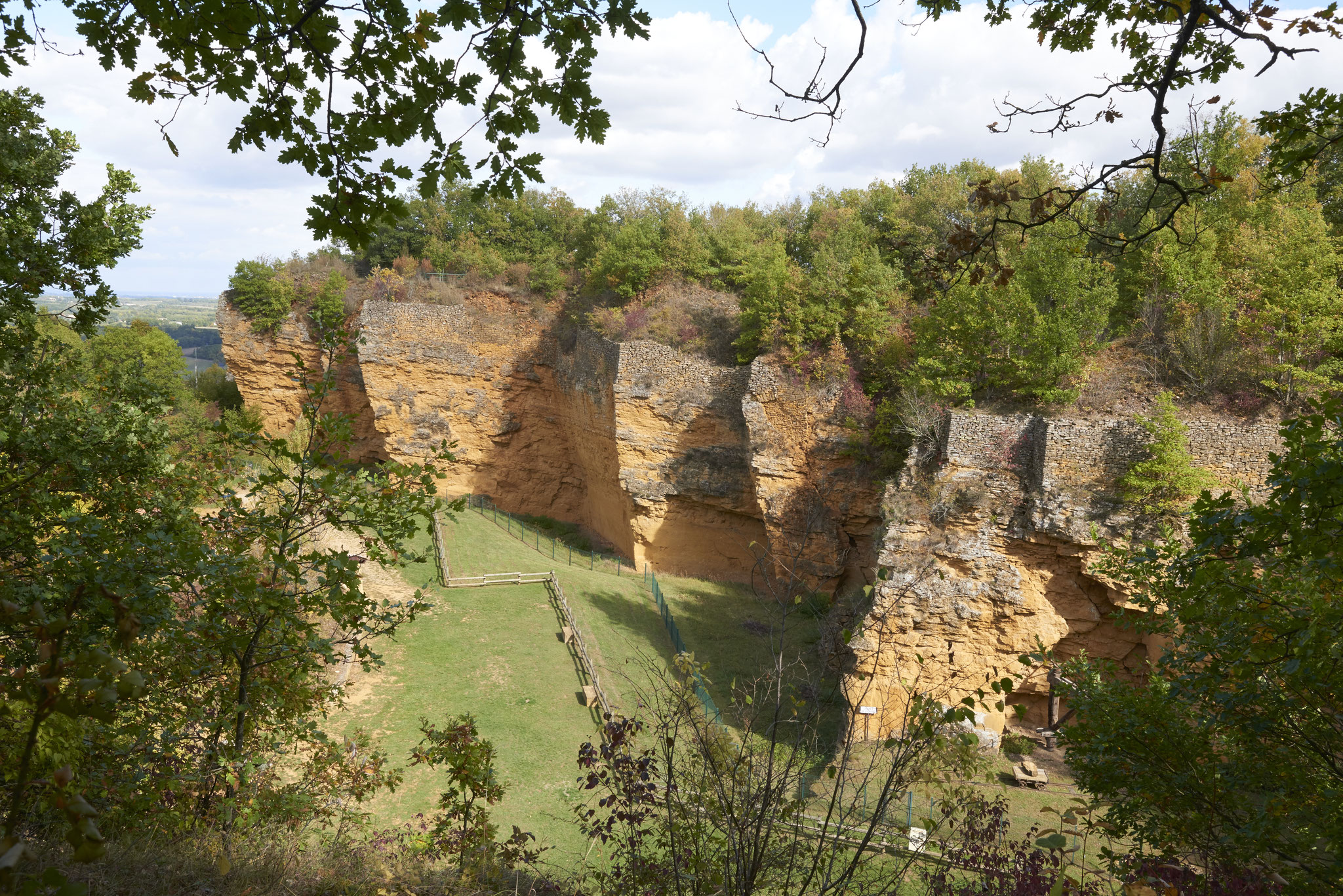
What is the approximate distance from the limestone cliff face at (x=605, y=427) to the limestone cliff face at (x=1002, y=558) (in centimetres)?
306

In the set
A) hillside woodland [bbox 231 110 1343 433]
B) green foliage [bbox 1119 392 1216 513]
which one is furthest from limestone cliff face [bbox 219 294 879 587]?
green foliage [bbox 1119 392 1216 513]

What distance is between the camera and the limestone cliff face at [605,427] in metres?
18.6

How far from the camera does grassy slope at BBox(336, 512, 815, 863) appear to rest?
448 inches

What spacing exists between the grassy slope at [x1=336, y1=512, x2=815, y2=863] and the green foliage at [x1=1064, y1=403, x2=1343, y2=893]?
17.0 feet

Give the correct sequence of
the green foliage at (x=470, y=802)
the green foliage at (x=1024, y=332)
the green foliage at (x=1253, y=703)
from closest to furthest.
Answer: the green foliage at (x=1253, y=703)
the green foliage at (x=470, y=802)
the green foliage at (x=1024, y=332)

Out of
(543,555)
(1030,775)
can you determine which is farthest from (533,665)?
(1030,775)

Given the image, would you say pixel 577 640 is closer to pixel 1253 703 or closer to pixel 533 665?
pixel 533 665

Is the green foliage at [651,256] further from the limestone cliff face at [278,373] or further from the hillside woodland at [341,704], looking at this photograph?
the hillside woodland at [341,704]

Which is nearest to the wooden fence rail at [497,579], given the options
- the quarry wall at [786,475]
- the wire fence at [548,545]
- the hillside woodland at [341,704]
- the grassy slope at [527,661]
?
the grassy slope at [527,661]

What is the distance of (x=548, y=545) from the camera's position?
24.3 metres

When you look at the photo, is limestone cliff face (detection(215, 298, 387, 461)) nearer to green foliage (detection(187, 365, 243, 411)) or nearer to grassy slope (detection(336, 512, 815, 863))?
green foliage (detection(187, 365, 243, 411))

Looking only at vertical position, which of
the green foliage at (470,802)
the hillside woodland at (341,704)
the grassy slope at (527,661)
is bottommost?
the grassy slope at (527,661)

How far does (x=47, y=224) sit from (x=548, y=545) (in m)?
19.3

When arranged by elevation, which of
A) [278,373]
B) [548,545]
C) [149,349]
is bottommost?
[548,545]
